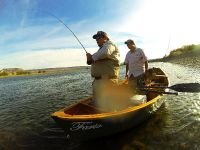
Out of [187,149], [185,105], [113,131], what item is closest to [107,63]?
[113,131]

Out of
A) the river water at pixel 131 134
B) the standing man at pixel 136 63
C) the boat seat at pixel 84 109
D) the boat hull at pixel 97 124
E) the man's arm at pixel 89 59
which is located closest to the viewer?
the boat hull at pixel 97 124

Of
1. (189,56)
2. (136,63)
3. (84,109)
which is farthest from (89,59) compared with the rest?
(189,56)

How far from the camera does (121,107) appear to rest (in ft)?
33.3

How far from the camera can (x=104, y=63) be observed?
8.09 metres

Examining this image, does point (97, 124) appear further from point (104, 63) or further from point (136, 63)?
point (136, 63)

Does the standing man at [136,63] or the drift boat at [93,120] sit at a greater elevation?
the standing man at [136,63]

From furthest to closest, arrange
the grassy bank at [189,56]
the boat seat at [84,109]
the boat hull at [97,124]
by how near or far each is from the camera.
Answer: the grassy bank at [189,56] → the boat seat at [84,109] → the boat hull at [97,124]

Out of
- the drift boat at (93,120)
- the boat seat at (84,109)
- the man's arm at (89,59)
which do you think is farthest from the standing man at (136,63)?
the man's arm at (89,59)

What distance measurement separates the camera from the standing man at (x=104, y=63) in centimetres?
779

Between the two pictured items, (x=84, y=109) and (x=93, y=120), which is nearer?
(x=93, y=120)

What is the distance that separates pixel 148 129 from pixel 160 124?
0.85 metres

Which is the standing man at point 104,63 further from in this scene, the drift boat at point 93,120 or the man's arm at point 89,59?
the drift boat at point 93,120

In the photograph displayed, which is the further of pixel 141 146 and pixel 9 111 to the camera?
pixel 9 111

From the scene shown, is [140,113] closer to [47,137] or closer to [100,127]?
[100,127]
